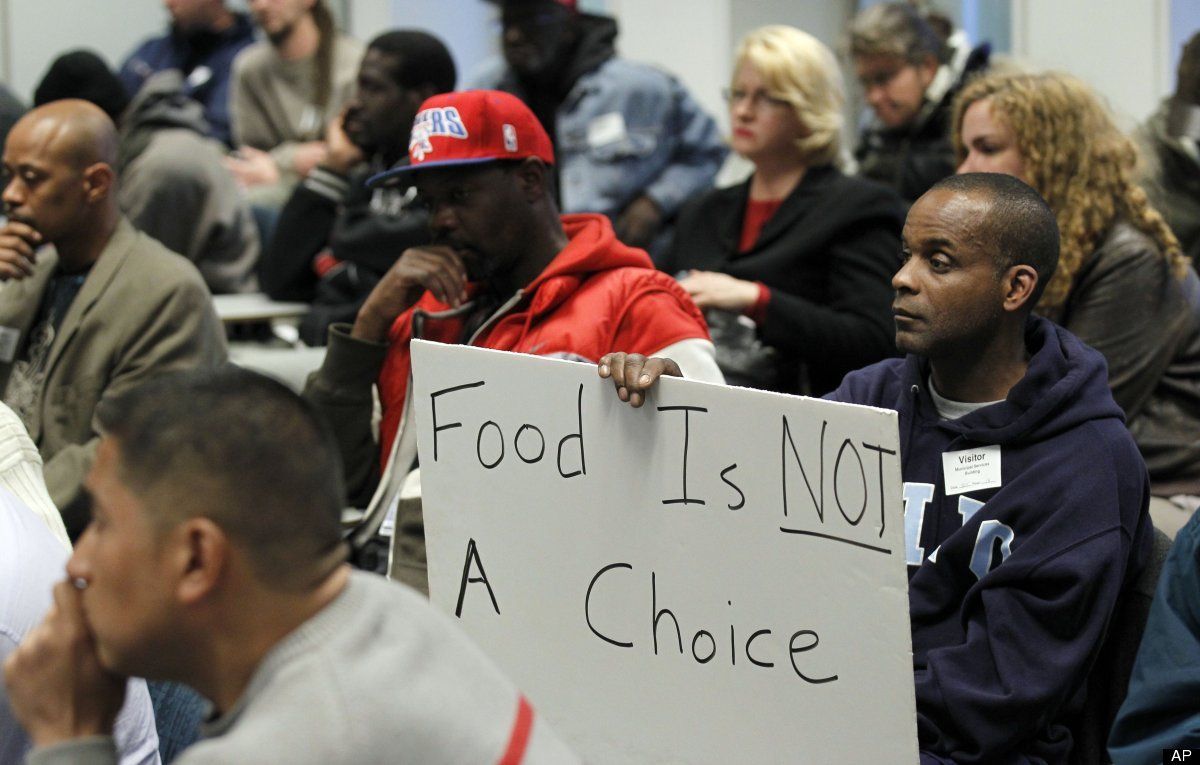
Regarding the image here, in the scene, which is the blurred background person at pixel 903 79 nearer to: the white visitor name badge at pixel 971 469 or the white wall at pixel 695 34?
the white wall at pixel 695 34

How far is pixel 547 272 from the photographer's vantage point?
281 cm

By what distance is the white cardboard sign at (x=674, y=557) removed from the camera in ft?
6.43

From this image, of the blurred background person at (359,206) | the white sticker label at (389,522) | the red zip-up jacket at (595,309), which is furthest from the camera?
the blurred background person at (359,206)

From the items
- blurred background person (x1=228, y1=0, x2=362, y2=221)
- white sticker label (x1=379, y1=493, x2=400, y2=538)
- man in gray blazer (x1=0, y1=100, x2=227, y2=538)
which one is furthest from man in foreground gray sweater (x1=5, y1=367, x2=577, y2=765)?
blurred background person (x1=228, y1=0, x2=362, y2=221)

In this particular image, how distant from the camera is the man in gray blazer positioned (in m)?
3.43

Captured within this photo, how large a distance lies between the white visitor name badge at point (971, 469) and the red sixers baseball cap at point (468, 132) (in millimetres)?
1077

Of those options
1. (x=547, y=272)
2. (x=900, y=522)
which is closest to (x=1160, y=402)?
(x=547, y=272)

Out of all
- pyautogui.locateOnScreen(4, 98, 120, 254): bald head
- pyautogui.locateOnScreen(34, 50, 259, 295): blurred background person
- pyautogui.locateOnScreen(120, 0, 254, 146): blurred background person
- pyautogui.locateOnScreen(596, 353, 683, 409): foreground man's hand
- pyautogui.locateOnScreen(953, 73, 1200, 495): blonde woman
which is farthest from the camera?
pyautogui.locateOnScreen(120, 0, 254, 146): blurred background person

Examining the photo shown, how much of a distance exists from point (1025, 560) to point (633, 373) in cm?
63

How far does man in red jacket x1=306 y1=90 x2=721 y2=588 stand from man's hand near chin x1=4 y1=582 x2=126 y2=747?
1332 mm

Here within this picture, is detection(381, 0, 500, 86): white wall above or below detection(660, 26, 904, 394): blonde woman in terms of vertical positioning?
above

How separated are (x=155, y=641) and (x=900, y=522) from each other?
3.28 feet

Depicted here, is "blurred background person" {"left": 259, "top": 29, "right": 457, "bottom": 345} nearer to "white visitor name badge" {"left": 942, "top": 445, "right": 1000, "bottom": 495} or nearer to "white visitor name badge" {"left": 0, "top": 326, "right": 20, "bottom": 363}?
"white visitor name badge" {"left": 0, "top": 326, "right": 20, "bottom": 363}

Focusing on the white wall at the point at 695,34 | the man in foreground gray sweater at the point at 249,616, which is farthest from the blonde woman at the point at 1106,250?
the white wall at the point at 695,34
